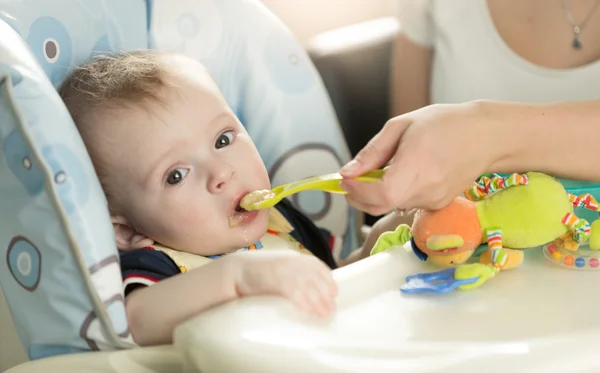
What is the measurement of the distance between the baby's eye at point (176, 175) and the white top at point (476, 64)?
514mm

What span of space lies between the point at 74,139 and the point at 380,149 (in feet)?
1.00

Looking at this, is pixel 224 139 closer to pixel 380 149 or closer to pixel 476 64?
pixel 380 149

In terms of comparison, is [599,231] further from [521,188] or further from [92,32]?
[92,32]

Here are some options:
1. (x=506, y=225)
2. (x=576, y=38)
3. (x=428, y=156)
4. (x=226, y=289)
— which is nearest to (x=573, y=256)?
(x=506, y=225)

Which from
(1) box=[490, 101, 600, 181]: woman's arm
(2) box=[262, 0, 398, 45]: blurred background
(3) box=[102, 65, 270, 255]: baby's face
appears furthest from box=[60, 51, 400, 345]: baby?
(2) box=[262, 0, 398, 45]: blurred background

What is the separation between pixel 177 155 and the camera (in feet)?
2.65

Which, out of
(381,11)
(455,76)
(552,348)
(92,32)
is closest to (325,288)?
(552,348)

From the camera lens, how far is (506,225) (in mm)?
685

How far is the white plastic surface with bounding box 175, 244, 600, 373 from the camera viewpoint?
538mm

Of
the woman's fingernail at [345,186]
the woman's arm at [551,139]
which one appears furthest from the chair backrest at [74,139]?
the woman's arm at [551,139]

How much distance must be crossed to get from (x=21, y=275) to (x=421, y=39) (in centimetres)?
76

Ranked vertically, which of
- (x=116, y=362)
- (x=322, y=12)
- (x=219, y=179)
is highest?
(x=322, y=12)

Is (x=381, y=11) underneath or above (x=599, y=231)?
above

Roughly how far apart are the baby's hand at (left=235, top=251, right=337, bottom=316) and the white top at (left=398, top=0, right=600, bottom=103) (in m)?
0.55
